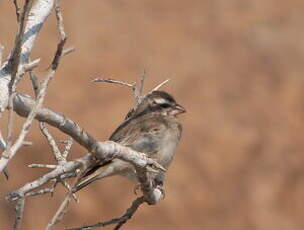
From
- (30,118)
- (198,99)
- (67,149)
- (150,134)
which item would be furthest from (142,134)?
(198,99)

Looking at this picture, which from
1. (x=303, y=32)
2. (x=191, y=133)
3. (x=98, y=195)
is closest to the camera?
(x=98, y=195)

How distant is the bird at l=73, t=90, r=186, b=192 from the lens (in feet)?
23.5

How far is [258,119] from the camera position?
16453 mm

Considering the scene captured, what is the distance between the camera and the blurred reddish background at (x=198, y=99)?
592 inches

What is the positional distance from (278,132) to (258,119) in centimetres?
40

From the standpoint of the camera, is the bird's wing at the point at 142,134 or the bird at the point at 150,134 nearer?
the bird at the point at 150,134

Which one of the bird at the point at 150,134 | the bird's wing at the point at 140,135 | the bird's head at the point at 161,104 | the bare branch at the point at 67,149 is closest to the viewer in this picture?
the bare branch at the point at 67,149

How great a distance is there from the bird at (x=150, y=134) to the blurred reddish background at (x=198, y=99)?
5493 millimetres

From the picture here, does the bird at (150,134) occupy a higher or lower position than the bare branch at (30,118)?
higher

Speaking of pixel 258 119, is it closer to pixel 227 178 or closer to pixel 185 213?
pixel 227 178

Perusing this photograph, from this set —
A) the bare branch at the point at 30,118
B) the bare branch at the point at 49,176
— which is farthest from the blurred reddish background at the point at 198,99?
the bare branch at the point at 30,118

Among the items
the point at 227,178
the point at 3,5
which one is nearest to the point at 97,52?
the point at 3,5

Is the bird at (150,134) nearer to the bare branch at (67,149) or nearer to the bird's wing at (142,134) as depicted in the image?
the bird's wing at (142,134)

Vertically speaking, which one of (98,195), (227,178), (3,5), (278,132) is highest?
(3,5)
